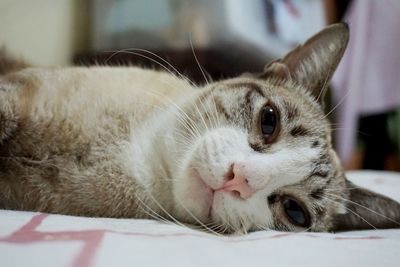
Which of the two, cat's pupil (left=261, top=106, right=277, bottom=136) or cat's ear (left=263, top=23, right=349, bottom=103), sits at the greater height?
cat's ear (left=263, top=23, right=349, bottom=103)

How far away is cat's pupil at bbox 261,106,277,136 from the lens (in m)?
1.41

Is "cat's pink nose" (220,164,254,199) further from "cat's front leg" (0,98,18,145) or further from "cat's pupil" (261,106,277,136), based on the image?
"cat's front leg" (0,98,18,145)

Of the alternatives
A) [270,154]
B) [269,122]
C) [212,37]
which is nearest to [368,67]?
[212,37]

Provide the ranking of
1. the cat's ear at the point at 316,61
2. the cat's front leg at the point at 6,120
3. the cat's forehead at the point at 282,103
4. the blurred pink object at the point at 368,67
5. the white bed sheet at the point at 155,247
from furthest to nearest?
the blurred pink object at the point at 368,67 < the cat's ear at the point at 316,61 < the cat's forehead at the point at 282,103 < the cat's front leg at the point at 6,120 < the white bed sheet at the point at 155,247

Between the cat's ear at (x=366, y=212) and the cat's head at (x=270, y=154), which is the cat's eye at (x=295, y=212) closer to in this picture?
the cat's head at (x=270, y=154)

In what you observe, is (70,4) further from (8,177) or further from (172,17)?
(8,177)

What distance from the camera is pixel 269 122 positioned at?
4.69ft

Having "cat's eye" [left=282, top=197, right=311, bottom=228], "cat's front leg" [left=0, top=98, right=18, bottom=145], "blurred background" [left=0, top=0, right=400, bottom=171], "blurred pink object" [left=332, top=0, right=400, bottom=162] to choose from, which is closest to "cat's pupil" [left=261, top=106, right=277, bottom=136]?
"cat's eye" [left=282, top=197, right=311, bottom=228]

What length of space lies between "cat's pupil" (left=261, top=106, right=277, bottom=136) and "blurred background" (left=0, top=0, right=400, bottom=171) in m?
0.87

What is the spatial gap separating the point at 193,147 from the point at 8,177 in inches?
22.5

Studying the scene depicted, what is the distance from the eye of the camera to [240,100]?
4.83ft

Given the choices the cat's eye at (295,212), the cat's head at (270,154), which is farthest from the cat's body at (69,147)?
the cat's eye at (295,212)

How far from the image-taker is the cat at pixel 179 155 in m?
1.28

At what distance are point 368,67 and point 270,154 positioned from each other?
3.11 meters
